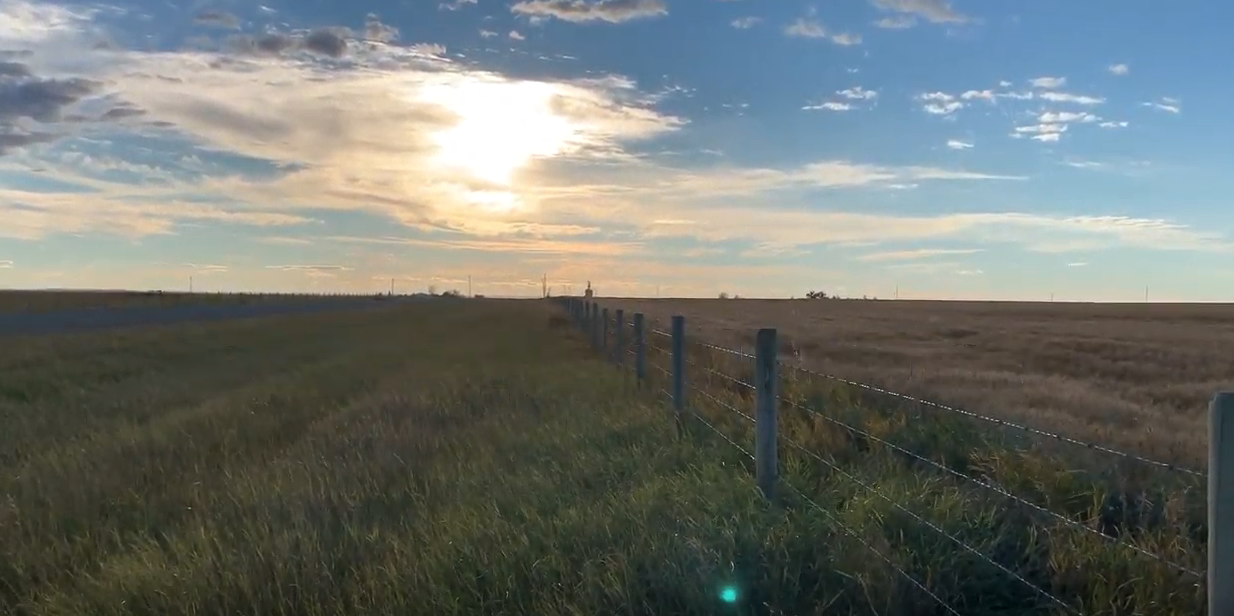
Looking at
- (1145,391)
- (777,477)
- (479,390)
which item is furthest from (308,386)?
(1145,391)

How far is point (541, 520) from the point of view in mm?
5969

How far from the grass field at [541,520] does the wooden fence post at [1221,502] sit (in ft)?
4.24

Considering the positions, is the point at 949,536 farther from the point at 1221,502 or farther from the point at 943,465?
the point at 943,465

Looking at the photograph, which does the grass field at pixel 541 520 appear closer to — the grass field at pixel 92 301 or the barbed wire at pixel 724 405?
the barbed wire at pixel 724 405

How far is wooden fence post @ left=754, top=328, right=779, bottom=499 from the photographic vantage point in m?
6.25

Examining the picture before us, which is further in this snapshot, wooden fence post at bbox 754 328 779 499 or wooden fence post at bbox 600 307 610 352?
wooden fence post at bbox 600 307 610 352

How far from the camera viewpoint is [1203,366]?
2011cm

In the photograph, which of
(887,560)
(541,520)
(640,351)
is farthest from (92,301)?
(887,560)

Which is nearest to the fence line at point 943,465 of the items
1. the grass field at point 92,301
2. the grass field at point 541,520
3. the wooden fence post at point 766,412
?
the wooden fence post at point 766,412

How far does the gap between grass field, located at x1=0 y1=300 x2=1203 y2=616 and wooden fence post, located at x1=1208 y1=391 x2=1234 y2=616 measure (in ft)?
4.24

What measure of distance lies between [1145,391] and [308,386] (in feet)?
40.3

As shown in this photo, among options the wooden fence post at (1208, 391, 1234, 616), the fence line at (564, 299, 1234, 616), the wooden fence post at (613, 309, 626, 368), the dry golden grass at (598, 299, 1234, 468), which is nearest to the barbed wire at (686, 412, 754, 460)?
the fence line at (564, 299, 1234, 616)

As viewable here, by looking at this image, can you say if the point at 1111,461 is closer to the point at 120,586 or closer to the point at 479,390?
the point at 120,586

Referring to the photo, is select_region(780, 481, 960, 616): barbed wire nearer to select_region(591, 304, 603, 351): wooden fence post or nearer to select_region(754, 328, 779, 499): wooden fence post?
select_region(754, 328, 779, 499): wooden fence post
